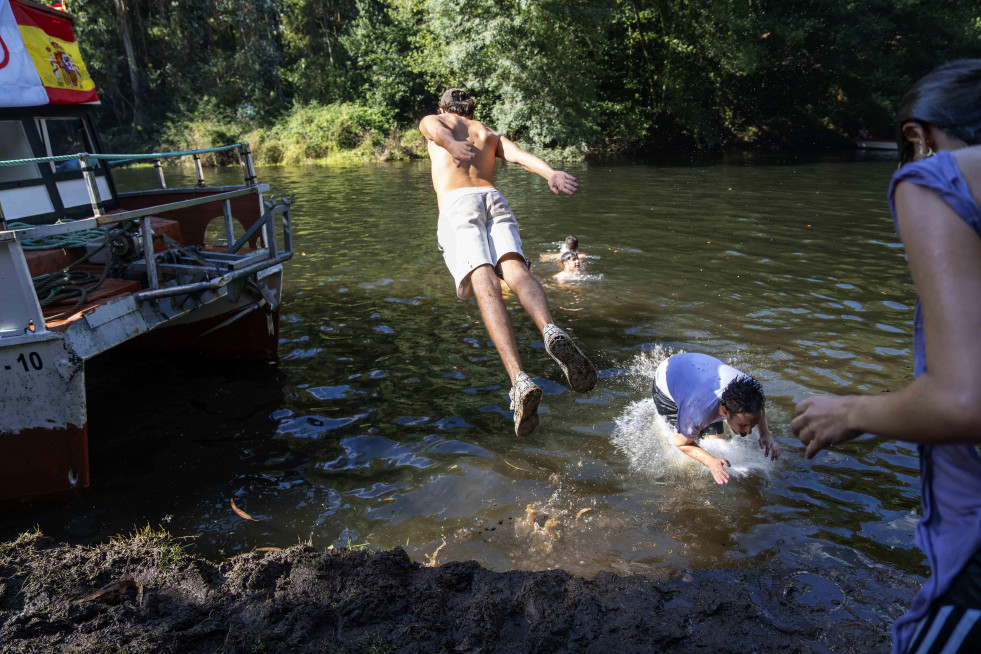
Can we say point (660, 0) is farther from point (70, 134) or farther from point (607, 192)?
point (70, 134)

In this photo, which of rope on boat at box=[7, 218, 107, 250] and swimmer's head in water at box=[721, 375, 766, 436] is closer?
swimmer's head in water at box=[721, 375, 766, 436]

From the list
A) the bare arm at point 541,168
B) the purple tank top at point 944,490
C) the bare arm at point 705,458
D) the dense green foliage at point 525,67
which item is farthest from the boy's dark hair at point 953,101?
the dense green foliage at point 525,67

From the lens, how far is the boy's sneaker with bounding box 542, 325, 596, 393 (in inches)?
165

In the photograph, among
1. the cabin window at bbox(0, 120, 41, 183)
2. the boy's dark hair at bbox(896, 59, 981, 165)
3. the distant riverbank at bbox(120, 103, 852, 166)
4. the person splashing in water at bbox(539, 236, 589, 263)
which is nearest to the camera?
the boy's dark hair at bbox(896, 59, 981, 165)

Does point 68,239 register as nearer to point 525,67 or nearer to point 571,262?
point 571,262

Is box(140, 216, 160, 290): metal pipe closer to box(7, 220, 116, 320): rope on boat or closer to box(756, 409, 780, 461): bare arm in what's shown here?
box(7, 220, 116, 320): rope on boat

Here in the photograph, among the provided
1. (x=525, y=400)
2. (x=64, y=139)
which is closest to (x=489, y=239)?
(x=525, y=400)

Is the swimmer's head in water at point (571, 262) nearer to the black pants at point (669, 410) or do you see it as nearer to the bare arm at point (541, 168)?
the black pants at point (669, 410)

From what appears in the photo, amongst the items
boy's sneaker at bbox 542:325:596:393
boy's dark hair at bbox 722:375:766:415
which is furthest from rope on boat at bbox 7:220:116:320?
boy's dark hair at bbox 722:375:766:415

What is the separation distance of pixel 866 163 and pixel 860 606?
85.3ft

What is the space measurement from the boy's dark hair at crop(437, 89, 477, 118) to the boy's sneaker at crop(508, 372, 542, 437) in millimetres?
2263

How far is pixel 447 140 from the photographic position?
15.1 feet

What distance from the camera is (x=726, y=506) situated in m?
4.93

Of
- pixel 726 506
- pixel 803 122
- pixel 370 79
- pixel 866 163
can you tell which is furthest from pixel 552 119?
pixel 726 506
